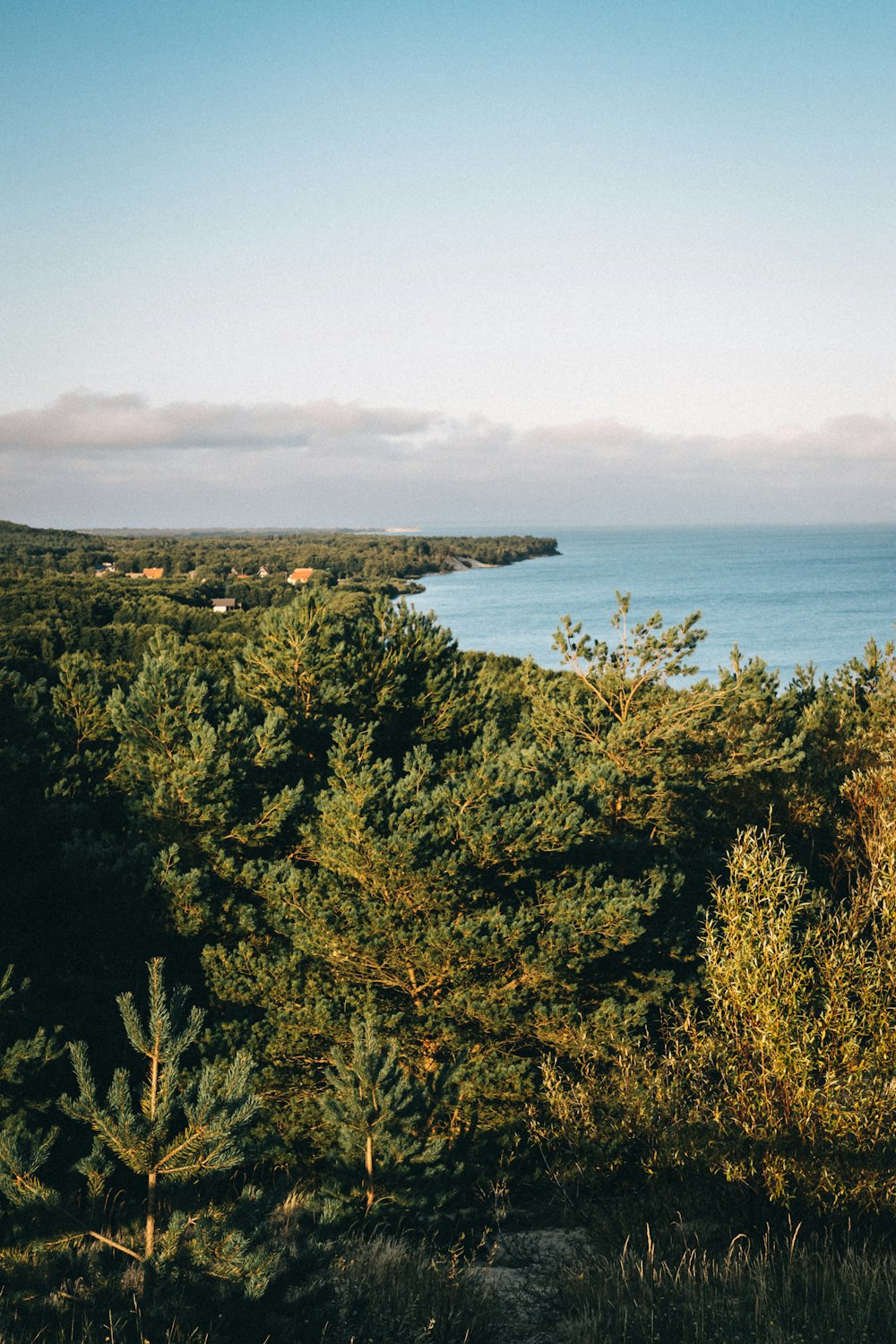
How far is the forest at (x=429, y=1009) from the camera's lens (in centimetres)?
485

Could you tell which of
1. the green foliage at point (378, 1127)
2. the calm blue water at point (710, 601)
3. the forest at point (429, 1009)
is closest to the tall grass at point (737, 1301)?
the forest at point (429, 1009)

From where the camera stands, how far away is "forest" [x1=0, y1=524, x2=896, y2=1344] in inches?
191

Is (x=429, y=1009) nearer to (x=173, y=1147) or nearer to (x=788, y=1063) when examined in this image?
(x=788, y=1063)

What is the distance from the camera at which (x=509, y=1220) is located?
995 centimetres

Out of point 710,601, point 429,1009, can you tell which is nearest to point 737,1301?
point 429,1009

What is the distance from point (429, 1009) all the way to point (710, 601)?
306ft

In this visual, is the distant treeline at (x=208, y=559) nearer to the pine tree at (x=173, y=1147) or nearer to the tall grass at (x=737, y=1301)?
the tall grass at (x=737, y=1301)

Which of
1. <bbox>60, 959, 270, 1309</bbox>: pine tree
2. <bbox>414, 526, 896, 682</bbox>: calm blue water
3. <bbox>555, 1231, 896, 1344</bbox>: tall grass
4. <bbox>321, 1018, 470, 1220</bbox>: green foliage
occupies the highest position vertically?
<bbox>414, 526, 896, 682</bbox>: calm blue water

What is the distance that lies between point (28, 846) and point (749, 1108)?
8.99 meters

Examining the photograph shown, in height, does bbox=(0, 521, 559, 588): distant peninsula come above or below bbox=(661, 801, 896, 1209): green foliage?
above

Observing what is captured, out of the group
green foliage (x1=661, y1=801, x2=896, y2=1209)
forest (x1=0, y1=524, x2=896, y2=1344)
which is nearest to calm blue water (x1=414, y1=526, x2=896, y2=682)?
forest (x1=0, y1=524, x2=896, y2=1344)

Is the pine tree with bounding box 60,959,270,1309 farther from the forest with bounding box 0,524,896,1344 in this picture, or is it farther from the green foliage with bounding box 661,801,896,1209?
the green foliage with bounding box 661,801,896,1209

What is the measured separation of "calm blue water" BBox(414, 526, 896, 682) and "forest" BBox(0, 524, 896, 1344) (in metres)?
18.2

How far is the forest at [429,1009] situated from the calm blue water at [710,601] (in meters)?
18.2
